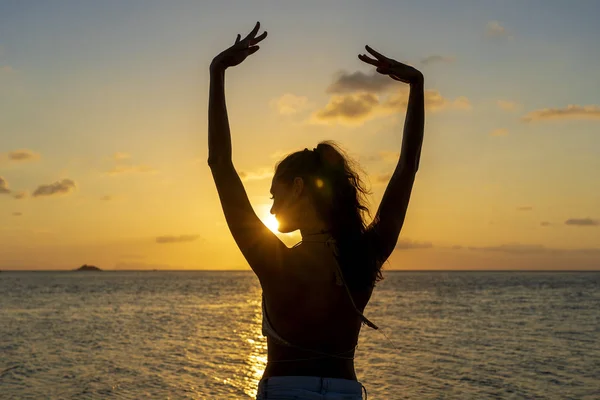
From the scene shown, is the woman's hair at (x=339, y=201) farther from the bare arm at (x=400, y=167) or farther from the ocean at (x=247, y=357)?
the ocean at (x=247, y=357)

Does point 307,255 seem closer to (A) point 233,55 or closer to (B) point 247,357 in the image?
(A) point 233,55

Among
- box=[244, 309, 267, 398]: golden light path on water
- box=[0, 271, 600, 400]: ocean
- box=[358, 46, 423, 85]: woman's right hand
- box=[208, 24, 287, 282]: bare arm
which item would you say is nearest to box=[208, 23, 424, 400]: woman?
box=[208, 24, 287, 282]: bare arm

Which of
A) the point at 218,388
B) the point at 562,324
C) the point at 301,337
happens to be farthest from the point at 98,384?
the point at 562,324

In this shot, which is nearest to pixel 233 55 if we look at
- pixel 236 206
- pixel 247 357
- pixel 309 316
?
pixel 236 206

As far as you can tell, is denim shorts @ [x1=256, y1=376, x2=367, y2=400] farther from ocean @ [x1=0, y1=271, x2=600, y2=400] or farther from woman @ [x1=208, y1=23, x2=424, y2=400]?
ocean @ [x1=0, y1=271, x2=600, y2=400]

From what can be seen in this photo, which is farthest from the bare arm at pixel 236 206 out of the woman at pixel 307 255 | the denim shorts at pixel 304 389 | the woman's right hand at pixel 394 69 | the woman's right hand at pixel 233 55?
the woman's right hand at pixel 394 69

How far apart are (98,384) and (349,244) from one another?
1837cm

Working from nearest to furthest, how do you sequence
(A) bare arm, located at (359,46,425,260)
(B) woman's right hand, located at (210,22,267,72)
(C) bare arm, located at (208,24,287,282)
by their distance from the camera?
(C) bare arm, located at (208,24,287,282), (B) woman's right hand, located at (210,22,267,72), (A) bare arm, located at (359,46,425,260)

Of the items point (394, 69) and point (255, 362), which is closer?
point (394, 69)

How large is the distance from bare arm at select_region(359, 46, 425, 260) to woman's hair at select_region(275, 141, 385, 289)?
2.6 inches

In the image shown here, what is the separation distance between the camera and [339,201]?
2574mm

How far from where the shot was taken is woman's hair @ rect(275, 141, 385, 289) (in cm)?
251

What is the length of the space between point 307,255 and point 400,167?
604 mm

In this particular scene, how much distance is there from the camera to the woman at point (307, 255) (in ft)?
7.75
